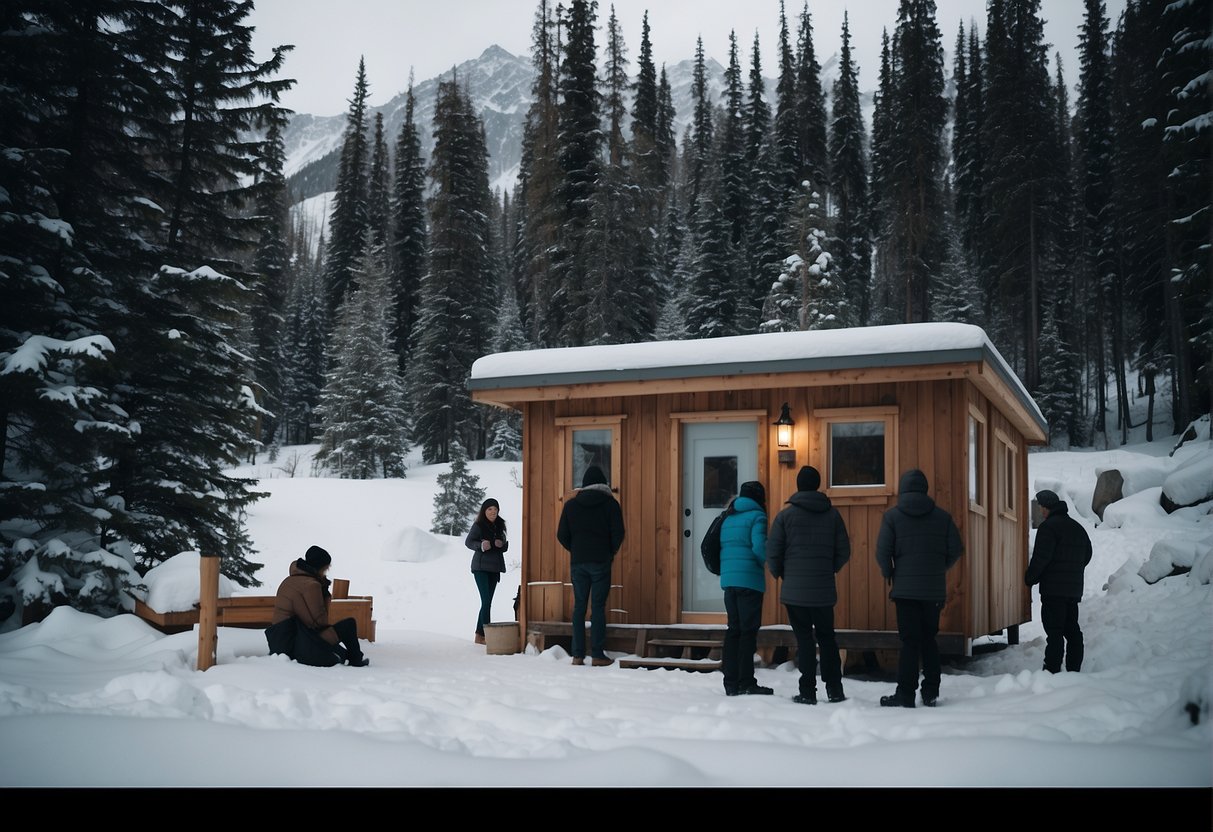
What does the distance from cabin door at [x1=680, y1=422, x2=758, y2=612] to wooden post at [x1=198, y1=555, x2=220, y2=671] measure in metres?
4.39

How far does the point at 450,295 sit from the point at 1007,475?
26870mm

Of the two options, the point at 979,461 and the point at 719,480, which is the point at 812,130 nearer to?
the point at 979,461

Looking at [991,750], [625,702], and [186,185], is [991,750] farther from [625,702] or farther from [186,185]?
[186,185]

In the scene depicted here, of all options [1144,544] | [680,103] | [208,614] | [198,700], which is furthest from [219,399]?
[680,103]

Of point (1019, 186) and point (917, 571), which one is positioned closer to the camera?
point (917, 571)

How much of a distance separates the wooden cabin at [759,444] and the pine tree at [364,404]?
23341 mm

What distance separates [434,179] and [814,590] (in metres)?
32.3

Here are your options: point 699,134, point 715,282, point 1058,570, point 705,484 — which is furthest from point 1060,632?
point 699,134

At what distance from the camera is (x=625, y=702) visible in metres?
6.78

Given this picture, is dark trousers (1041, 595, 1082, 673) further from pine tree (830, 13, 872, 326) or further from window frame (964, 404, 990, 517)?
pine tree (830, 13, 872, 326)

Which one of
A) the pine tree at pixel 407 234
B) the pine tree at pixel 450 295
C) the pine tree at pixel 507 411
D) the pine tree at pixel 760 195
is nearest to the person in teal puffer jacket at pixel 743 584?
the pine tree at pixel 507 411

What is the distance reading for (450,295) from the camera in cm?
3603

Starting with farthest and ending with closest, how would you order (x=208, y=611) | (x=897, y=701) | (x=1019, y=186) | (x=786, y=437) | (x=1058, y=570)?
(x=1019, y=186), (x=786, y=437), (x=1058, y=570), (x=208, y=611), (x=897, y=701)

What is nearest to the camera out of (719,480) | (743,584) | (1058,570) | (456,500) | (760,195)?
(743,584)
